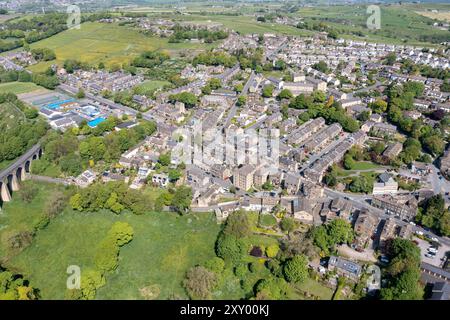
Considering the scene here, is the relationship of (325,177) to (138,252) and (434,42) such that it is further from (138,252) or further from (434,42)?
(434,42)

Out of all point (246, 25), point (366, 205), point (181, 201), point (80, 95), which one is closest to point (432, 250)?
point (366, 205)

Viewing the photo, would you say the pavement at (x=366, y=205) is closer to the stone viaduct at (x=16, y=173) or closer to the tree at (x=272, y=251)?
the tree at (x=272, y=251)

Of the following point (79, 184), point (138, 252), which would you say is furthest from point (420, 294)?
point (79, 184)

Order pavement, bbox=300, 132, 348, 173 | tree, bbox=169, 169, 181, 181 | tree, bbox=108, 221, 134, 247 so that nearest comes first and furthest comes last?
1. tree, bbox=108, 221, 134, 247
2. tree, bbox=169, 169, 181, 181
3. pavement, bbox=300, 132, 348, 173

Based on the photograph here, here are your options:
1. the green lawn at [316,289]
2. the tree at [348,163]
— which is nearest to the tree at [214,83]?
the tree at [348,163]

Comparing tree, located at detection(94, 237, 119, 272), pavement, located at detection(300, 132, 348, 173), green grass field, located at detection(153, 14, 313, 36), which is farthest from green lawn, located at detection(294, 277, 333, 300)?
green grass field, located at detection(153, 14, 313, 36)

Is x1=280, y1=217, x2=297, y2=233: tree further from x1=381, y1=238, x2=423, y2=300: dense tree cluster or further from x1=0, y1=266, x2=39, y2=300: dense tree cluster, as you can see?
x1=0, y1=266, x2=39, y2=300: dense tree cluster
